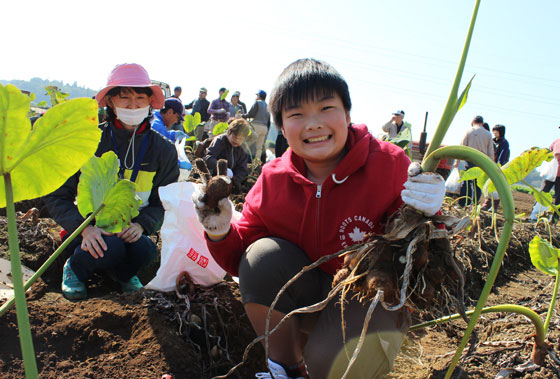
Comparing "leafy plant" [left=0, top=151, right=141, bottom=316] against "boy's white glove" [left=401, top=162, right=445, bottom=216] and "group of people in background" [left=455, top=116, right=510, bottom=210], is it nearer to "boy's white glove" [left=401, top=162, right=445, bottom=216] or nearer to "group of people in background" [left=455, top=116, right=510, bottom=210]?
"boy's white glove" [left=401, top=162, right=445, bottom=216]

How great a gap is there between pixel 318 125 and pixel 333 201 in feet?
0.77

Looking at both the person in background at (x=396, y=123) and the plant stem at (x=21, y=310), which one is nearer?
the plant stem at (x=21, y=310)

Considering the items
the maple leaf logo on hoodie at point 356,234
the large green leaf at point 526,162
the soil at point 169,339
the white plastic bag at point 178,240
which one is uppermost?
the large green leaf at point 526,162

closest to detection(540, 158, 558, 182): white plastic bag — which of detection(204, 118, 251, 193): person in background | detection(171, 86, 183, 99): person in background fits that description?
detection(204, 118, 251, 193): person in background

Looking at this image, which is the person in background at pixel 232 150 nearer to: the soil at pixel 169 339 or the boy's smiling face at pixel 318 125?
the soil at pixel 169 339

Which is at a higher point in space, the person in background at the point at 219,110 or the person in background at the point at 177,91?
the person in background at the point at 177,91

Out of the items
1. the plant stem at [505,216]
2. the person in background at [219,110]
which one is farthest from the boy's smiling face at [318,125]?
the person in background at [219,110]

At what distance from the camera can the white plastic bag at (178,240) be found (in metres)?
1.66

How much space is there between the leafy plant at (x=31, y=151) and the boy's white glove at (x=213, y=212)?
491mm

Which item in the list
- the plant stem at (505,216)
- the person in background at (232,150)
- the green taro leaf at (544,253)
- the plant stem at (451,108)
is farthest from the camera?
the person in background at (232,150)

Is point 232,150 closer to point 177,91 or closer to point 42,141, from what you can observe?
point 42,141

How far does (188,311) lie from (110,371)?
38 centimetres

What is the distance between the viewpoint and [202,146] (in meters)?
4.24

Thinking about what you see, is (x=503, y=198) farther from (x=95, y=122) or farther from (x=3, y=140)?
(x=3, y=140)
